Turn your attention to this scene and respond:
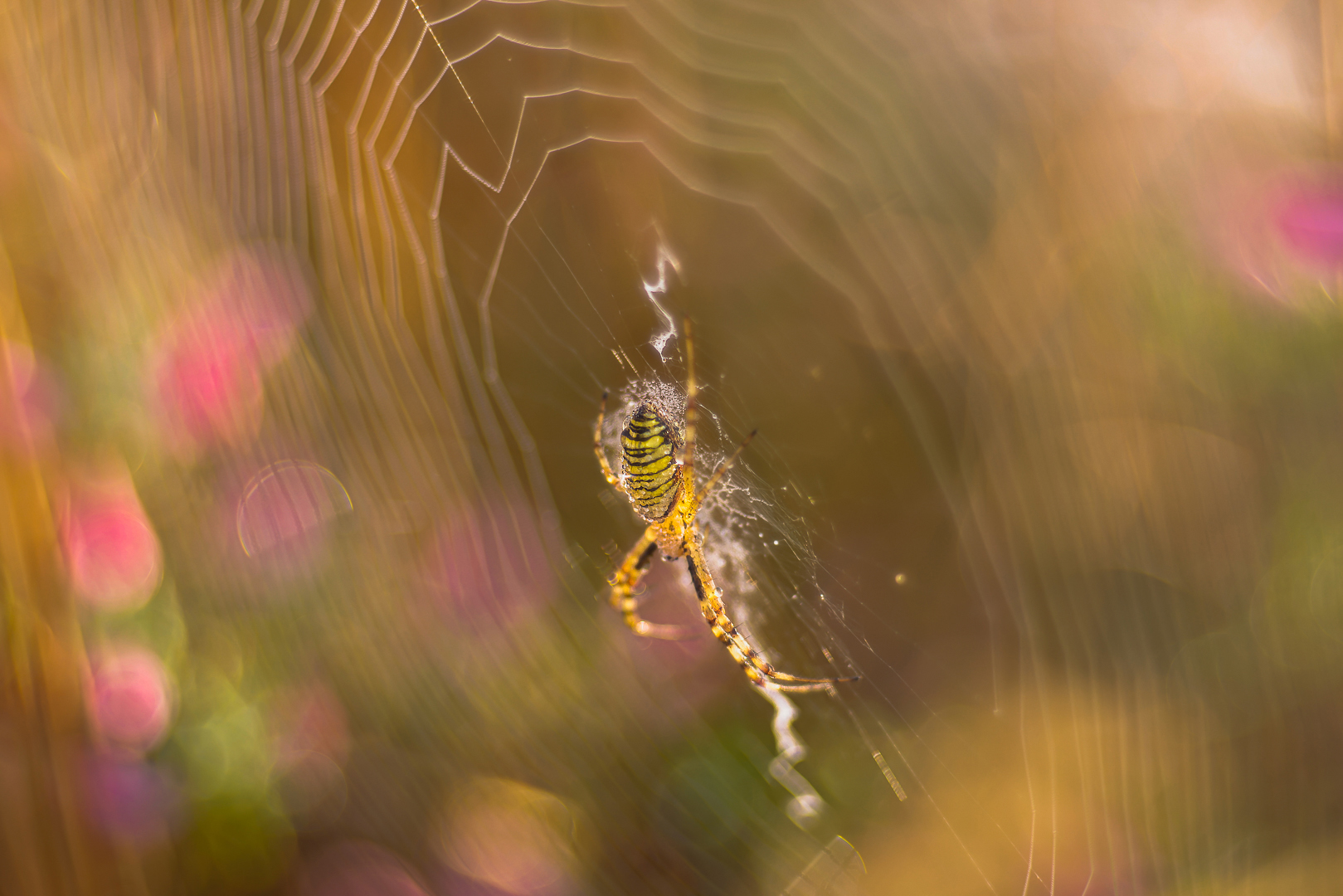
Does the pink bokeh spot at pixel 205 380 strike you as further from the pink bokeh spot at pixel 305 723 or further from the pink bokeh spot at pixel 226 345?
the pink bokeh spot at pixel 305 723

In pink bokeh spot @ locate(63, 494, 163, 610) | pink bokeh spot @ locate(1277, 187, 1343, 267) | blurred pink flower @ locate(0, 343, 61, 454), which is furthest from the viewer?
pink bokeh spot @ locate(63, 494, 163, 610)

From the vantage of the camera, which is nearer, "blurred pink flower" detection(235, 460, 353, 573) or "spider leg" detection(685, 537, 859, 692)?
"spider leg" detection(685, 537, 859, 692)

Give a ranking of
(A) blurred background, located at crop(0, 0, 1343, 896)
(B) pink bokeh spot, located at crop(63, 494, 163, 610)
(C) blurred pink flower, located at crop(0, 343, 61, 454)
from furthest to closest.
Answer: (B) pink bokeh spot, located at crop(63, 494, 163, 610)
(C) blurred pink flower, located at crop(0, 343, 61, 454)
(A) blurred background, located at crop(0, 0, 1343, 896)

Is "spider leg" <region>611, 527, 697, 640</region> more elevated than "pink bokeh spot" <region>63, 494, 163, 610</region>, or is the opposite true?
"pink bokeh spot" <region>63, 494, 163, 610</region>

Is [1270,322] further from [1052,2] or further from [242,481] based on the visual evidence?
Result: [242,481]

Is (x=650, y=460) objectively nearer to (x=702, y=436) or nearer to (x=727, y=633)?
(x=702, y=436)

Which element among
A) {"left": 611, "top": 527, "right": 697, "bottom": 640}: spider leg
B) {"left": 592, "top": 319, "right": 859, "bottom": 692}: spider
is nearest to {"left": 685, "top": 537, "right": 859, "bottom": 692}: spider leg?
{"left": 592, "top": 319, "right": 859, "bottom": 692}: spider

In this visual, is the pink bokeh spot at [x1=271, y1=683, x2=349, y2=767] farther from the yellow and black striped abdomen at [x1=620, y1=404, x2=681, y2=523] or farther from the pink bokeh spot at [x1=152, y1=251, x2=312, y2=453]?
the yellow and black striped abdomen at [x1=620, y1=404, x2=681, y2=523]

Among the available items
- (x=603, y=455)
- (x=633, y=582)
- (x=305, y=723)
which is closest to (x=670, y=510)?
(x=603, y=455)
